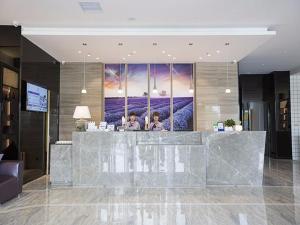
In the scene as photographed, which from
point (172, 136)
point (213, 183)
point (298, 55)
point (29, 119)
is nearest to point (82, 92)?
point (29, 119)

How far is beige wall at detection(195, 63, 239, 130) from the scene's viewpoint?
9891 millimetres

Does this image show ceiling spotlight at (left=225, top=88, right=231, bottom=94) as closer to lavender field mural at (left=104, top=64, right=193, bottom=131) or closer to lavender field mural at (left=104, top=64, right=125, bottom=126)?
lavender field mural at (left=104, top=64, right=193, bottom=131)

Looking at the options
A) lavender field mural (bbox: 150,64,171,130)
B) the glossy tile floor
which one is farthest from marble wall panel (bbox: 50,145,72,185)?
lavender field mural (bbox: 150,64,171,130)

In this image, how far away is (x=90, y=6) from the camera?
19.4 ft

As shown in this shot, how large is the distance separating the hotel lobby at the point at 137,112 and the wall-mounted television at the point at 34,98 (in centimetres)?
5

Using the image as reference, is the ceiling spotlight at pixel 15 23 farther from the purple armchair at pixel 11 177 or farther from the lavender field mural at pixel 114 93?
the lavender field mural at pixel 114 93

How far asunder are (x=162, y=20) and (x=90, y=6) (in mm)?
1607

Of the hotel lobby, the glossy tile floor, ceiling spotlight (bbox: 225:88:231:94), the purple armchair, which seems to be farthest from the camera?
ceiling spotlight (bbox: 225:88:231:94)

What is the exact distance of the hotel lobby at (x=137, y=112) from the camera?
5191 millimetres

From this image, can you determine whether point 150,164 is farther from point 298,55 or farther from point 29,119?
point 298,55

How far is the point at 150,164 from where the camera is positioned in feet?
21.9

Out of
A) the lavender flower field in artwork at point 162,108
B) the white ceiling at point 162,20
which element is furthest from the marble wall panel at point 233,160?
the lavender flower field in artwork at point 162,108

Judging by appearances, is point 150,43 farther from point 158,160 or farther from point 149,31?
point 158,160

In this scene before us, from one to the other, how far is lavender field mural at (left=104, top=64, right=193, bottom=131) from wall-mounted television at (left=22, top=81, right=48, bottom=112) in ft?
6.90
